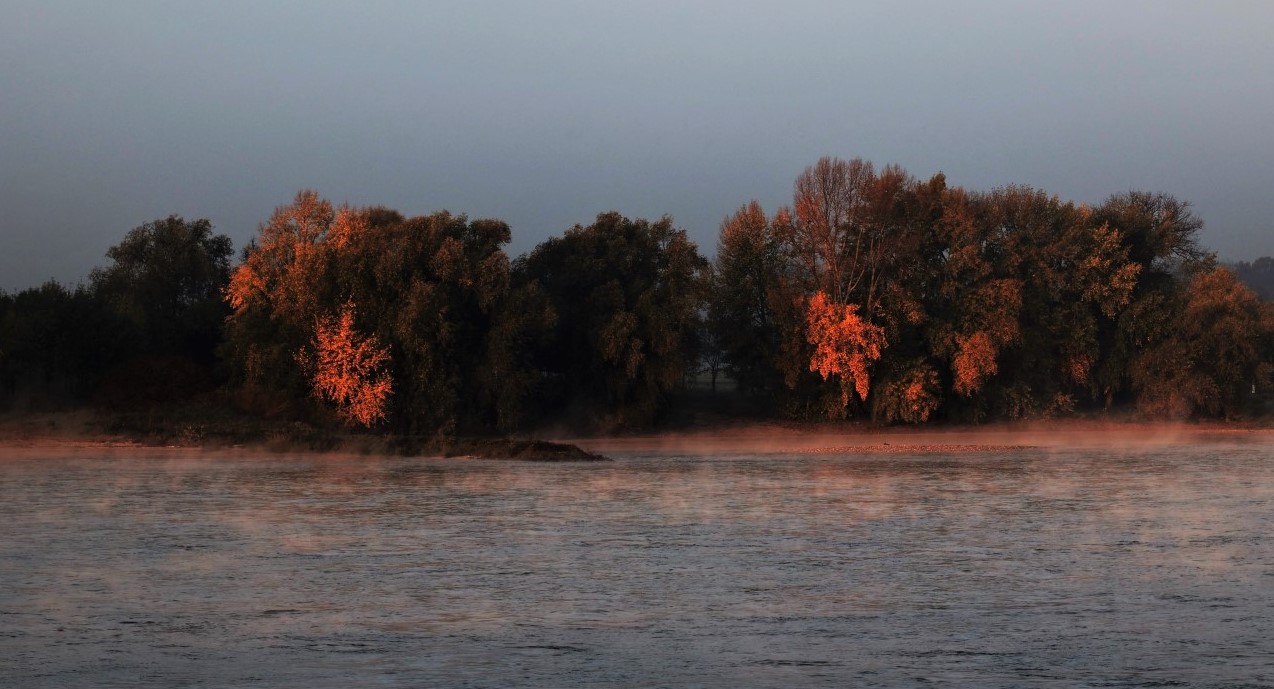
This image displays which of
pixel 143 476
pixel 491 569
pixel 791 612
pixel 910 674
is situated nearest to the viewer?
pixel 910 674

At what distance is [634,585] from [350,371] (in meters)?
44.0

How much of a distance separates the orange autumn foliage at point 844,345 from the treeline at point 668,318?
13 cm

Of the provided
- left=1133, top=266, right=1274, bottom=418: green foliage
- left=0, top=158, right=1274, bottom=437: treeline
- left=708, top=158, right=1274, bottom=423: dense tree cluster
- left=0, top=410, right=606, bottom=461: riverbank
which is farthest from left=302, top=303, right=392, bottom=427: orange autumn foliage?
left=1133, top=266, right=1274, bottom=418: green foliage

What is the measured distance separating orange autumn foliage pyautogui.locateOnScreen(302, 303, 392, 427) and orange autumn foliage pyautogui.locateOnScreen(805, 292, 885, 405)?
22813 mm

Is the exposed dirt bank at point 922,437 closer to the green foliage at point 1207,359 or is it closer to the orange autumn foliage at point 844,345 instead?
the green foliage at point 1207,359

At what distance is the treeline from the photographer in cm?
6134

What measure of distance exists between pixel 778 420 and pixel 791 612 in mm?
56255

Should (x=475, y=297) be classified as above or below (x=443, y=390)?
above

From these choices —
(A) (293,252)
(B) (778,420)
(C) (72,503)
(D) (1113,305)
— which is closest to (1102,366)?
(D) (1113,305)

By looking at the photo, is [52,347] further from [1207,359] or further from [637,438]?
[1207,359]

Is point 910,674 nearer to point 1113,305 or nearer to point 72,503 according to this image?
Answer: point 72,503

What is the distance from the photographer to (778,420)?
72.6 metres

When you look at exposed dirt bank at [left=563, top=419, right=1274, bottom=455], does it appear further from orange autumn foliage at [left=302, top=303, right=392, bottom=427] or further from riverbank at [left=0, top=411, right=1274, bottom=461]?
orange autumn foliage at [left=302, top=303, right=392, bottom=427]

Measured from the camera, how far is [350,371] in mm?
60875
